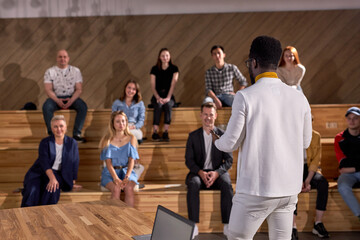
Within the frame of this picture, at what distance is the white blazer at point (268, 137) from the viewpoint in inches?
61.7

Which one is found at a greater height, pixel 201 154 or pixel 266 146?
pixel 266 146

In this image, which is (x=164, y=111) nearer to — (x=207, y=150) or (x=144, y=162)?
(x=144, y=162)

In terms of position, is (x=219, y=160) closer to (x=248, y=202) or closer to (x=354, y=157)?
(x=354, y=157)

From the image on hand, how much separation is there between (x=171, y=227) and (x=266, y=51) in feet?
2.47

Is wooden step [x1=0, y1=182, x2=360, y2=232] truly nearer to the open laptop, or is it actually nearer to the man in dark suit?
the man in dark suit

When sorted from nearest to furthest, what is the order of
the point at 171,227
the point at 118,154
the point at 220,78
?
1. the point at 171,227
2. the point at 118,154
3. the point at 220,78

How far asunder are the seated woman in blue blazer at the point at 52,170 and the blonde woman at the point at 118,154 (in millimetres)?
267

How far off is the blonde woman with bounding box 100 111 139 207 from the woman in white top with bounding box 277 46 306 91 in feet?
5.77

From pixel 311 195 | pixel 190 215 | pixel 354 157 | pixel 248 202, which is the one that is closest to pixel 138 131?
pixel 190 215

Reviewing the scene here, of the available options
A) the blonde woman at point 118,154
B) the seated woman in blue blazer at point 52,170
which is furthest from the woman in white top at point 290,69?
the seated woman in blue blazer at point 52,170

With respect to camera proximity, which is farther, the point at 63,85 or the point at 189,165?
the point at 63,85

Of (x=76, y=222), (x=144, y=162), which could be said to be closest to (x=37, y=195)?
(x=144, y=162)

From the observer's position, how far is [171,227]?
50.7 inches

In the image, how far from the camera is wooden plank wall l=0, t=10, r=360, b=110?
5418 millimetres
